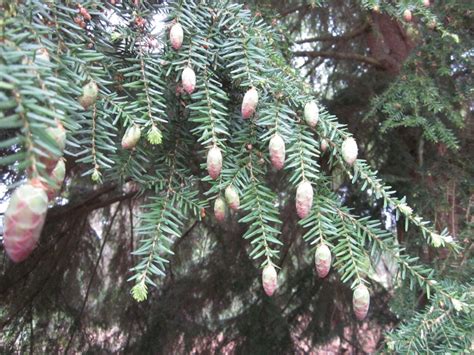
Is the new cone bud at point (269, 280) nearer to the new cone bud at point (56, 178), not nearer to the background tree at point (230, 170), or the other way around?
the background tree at point (230, 170)

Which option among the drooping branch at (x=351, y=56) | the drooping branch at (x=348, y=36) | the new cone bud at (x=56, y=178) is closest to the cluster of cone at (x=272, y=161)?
the new cone bud at (x=56, y=178)

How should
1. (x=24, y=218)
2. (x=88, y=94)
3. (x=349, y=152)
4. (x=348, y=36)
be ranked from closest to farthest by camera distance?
(x=24, y=218) → (x=88, y=94) → (x=349, y=152) → (x=348, y=36)

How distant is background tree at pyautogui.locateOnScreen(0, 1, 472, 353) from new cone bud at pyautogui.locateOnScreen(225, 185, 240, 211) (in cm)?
1

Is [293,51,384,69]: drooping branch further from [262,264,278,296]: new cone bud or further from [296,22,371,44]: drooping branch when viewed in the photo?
[262,264,278,296]: new cone bud

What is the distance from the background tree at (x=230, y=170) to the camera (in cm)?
56

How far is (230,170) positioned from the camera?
0.62 meters

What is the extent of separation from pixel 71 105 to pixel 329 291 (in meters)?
1.52

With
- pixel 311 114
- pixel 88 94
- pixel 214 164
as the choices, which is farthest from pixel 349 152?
pixel 88 94

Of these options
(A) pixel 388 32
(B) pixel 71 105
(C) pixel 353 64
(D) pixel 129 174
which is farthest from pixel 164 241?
(C) pixel 353 64

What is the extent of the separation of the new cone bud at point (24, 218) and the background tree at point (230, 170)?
1 cm

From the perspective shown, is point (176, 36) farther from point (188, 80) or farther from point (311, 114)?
point (311, 114)

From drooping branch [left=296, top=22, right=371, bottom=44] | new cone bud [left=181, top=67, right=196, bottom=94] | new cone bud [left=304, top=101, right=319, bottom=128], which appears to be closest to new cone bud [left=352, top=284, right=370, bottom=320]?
new cone bud [left=304, top=101, right=319, bottom=128]

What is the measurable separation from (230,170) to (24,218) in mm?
333

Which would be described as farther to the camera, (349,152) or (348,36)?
(348,36)
